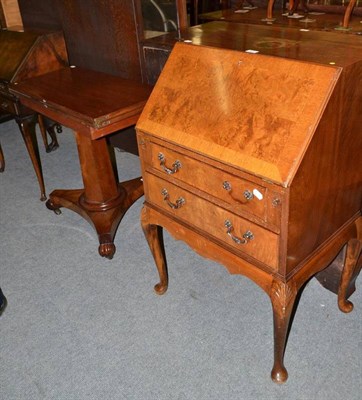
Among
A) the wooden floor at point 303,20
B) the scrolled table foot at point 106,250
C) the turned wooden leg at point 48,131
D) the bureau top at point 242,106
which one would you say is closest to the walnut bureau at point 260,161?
the bureau top at point 242,106

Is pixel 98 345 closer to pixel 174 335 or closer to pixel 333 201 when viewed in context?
pixel 174 335

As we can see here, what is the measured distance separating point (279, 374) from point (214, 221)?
0.65m

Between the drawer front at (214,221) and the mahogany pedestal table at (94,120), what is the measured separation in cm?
48

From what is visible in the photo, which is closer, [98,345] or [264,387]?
[264,387]

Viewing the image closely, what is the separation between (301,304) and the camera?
2.04m

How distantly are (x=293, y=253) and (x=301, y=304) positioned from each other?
77cm

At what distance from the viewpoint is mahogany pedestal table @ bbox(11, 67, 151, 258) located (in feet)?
6.66

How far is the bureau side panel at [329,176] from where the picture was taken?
1.21 metres

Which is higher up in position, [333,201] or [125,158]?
[333,201]

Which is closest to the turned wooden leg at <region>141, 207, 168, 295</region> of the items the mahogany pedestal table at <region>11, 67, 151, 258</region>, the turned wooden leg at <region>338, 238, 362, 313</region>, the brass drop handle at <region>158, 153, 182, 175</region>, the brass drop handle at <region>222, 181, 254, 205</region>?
the brass drop handle at <region>158, 153, 182, 175</region>

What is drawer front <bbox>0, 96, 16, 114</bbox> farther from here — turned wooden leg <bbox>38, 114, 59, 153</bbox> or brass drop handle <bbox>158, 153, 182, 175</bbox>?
brass drop handle <bbox>158, 153, 182, 175</bbox>

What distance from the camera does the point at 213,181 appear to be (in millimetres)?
1425

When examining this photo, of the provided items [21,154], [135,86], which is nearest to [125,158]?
[21,154]

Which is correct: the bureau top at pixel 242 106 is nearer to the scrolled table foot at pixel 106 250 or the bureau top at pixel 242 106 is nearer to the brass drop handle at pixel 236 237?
the brass drop handle at pixel 236 237
